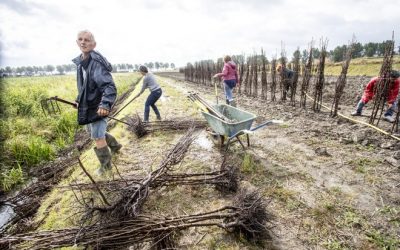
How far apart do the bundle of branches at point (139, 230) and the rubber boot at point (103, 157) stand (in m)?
1.40

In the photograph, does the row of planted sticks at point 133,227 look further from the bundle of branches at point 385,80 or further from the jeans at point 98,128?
the bundle of branches at point 385,80

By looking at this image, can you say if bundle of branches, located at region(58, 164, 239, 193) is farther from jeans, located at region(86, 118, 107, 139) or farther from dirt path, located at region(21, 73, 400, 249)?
jeans, located at region(86, 118, 107, 139)

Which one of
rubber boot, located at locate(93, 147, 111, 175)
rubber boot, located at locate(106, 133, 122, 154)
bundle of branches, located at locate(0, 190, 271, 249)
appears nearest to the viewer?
bundle of branches, located at locate(0, 190, 271, 249)

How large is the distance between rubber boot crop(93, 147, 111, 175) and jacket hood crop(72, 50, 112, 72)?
118 cm

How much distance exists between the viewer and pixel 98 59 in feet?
10.4

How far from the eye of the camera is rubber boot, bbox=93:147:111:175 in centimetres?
359

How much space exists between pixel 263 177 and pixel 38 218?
3091 millimetres

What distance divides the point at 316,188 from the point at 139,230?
7.84ft

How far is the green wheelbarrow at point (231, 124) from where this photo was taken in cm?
382

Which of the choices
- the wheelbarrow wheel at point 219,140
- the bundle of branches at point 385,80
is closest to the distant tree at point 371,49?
the bundle of branches at point 385,80

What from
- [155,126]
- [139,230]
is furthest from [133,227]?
[155,126]

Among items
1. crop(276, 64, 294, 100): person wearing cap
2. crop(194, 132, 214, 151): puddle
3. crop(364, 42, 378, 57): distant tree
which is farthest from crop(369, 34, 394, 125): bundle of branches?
crop(364, 42, 378, 57): distant tree

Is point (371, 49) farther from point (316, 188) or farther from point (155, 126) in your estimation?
point (316, 188)

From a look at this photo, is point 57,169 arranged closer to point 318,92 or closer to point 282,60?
point 318,92
